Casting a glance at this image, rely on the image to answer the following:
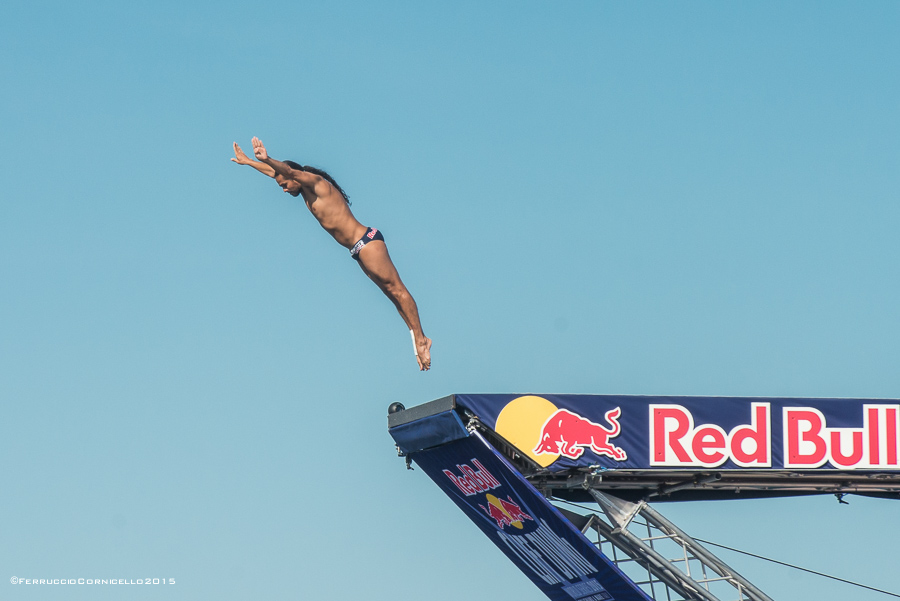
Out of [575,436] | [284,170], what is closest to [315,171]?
[284,170]

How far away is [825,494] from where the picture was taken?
21.8 metres

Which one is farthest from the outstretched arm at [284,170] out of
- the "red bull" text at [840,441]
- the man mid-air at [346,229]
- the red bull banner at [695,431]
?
the "red bull" text at [840,441]

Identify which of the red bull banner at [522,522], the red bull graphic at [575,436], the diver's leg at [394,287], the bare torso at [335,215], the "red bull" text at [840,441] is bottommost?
the red bull banner at [522,522]

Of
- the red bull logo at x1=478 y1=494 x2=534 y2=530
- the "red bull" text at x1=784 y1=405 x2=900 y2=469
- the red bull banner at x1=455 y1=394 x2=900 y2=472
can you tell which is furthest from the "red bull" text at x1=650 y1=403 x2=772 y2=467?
the red bull logo at x1=478 y1=494 x2=534 y2=530

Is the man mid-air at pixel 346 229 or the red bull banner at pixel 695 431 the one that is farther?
the red bull banner at pixel 695 431

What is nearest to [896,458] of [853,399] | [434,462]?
[853,399]

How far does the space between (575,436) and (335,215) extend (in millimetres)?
5251

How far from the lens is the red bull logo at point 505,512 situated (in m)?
21.4

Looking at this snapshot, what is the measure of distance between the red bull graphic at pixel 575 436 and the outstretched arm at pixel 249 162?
5.96 metres

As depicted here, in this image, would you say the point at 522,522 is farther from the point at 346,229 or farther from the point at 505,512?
the point at 346,229

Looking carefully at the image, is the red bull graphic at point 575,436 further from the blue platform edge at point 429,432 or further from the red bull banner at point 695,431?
the blue platform edge at point 429,432

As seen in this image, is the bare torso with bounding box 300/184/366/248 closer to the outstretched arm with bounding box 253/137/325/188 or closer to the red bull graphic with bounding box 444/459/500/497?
the outstretched arm with bounding box 253/137/325/188

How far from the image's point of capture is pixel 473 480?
21547mm

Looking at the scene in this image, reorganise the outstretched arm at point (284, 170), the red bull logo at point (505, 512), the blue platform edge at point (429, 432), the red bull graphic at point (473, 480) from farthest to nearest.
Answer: the red bull logo at point (505, 512)
the red bull graphic at point (473, 480)
the blue platform edge at point (429, 432)
the outstretched arm at point (284, 170)
